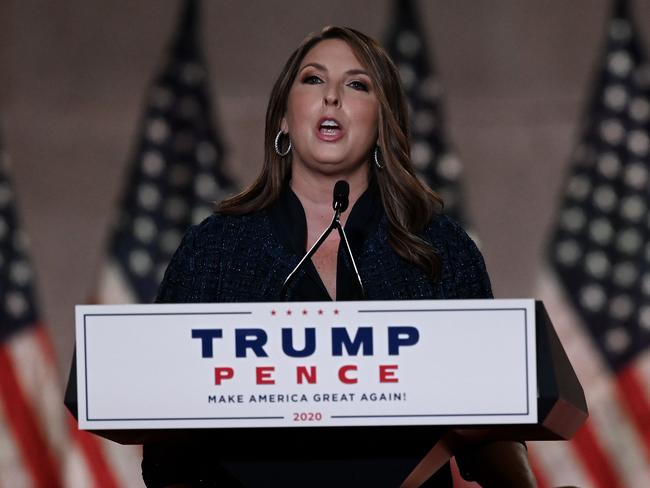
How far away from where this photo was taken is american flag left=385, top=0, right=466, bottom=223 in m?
3.78

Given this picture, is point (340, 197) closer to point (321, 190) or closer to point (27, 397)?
point (321, 190)

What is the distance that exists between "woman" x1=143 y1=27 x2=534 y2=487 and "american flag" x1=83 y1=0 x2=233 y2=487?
2.03 m

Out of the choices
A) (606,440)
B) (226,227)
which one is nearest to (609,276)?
(606,440)

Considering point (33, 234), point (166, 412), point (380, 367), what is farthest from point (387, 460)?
point (33, 234)

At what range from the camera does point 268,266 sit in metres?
1.64

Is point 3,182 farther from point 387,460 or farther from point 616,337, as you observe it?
point 387,460

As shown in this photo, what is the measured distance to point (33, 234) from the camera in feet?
12.6

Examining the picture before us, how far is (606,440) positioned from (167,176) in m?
1.81

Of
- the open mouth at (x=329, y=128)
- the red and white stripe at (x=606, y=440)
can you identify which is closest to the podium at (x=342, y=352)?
the open mouth at (x=329, y=128)

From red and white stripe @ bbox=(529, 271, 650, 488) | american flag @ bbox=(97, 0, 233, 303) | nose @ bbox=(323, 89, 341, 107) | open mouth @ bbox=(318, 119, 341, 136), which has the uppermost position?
nose @ bbox=(323, 89, 341, 107)

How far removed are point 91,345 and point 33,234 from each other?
2.77m

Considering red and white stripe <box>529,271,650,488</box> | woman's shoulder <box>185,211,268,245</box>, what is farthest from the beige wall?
A: woman's shoulder <box>185,211,268,245</box>

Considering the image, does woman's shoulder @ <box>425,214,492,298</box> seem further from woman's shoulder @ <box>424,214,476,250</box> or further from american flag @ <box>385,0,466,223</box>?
american flag @ <box>385,0,466,223</box>

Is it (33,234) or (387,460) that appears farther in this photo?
Answer: (33,234)
